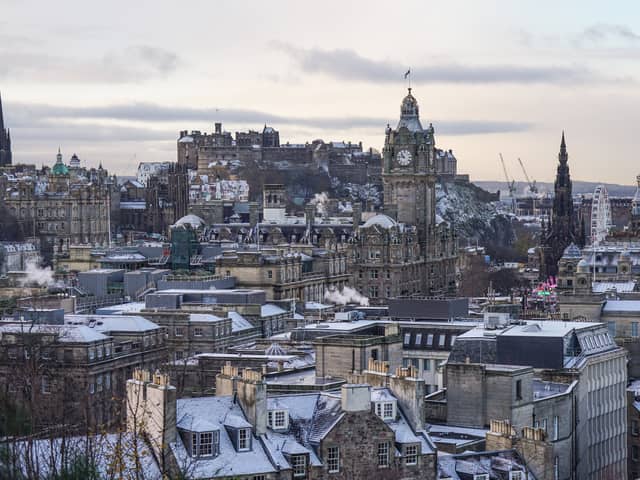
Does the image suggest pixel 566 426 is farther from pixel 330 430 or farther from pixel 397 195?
pixel 397 195

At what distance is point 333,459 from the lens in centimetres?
4725

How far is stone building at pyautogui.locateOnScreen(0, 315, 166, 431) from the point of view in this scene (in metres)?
69.1

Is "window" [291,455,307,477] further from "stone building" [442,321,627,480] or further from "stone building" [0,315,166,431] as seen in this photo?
"stone building" [0,315,166,431]

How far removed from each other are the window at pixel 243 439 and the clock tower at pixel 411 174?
360 feet

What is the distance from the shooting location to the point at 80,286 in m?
123

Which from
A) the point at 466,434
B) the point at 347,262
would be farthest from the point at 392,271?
the point at 466,434

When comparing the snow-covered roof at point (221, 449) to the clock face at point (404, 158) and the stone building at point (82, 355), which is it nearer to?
the stone building at point (82, 355)

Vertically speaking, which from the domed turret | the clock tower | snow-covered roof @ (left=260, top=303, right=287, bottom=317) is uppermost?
the clock tower

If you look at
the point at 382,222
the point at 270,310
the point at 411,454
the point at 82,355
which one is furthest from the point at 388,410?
the point at 382,222

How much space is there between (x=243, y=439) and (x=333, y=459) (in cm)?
305

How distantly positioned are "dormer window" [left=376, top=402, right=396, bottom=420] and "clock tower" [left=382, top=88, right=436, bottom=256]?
349 feet

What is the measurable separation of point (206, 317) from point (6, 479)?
51.2 m

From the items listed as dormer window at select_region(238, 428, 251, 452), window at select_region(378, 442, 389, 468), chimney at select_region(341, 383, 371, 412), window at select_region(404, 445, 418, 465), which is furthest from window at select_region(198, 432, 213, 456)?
window at select_region(404, 445, 418, 465)

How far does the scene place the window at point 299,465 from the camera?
4628 centimetres
